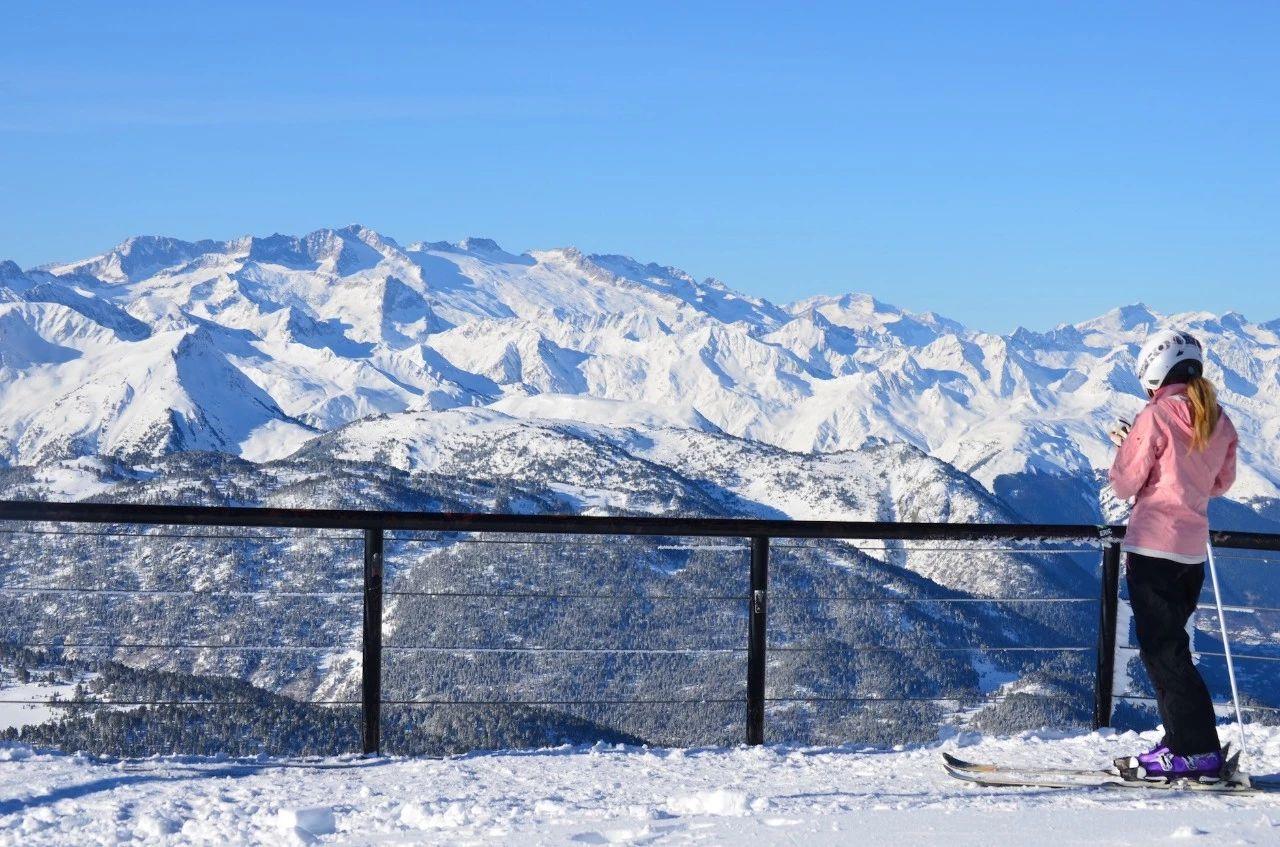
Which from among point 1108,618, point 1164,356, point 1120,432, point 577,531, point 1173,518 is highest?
point 1164,356

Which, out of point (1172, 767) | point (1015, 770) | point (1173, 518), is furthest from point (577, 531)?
point (1172, 767)

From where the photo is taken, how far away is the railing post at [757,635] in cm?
753

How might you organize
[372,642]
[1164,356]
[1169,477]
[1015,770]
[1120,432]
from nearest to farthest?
[1169,477] < [1164,356] < [1120,432] < [1015,770] < [372,642]

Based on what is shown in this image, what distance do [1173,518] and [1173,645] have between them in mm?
610

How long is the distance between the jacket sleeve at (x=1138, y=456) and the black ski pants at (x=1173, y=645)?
1.20 ft

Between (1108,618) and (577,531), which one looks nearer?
(577,531)

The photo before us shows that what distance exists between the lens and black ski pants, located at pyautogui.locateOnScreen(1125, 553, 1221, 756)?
20.5 ft

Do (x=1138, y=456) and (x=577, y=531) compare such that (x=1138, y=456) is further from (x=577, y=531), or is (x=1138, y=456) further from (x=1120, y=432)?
(x=577, y=531)

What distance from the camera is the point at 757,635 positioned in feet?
25.0

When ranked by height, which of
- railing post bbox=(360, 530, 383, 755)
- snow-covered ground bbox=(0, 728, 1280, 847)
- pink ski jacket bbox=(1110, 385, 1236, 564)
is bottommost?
snow-covered ground bbox=(0, 728, 1280, 847)

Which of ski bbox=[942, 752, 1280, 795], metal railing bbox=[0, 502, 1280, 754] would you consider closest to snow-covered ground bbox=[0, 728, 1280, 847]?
ski bbox=[942, 752, 1280, 795]

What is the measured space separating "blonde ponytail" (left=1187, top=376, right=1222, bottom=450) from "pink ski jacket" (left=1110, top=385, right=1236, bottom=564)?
36 millimetres

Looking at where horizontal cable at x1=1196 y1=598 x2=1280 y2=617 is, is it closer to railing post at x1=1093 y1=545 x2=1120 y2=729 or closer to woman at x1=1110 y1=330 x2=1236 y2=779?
woman at x1=1110 y1=330 x2=1236 y2=779

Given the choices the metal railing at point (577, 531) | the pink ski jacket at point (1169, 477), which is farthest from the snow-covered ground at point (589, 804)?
the pink ski jacket at point (1169, 477)
